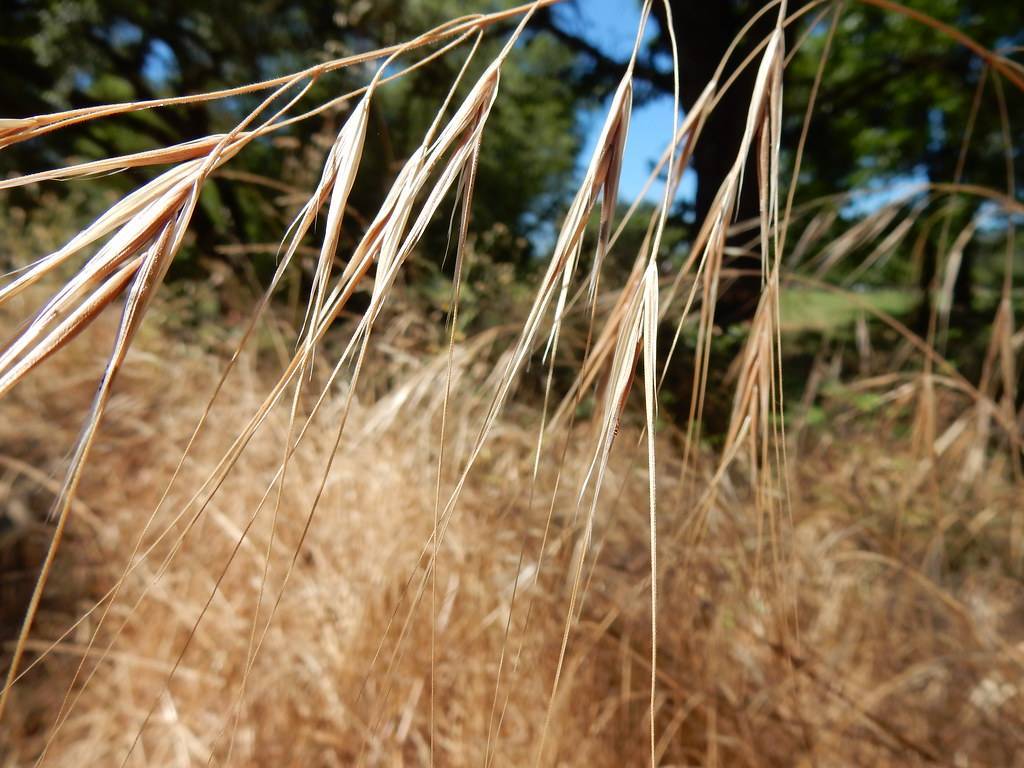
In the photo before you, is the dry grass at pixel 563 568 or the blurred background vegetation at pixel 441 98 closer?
the dry grass at pixel 563 568

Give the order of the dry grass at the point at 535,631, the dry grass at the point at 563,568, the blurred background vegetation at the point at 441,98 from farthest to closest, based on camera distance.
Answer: the blurred background vegetation at the point at 441,98 < the dry grass at the point at 535,631 < the dry grass at the point at 563,568

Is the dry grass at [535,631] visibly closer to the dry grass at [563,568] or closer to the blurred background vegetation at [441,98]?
the dry grass at [563,568]

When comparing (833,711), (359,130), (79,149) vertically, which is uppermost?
(79,149)

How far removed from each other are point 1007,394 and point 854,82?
3.32m

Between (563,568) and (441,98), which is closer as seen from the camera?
(563,568)

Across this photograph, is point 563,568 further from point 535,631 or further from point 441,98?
point 441,98

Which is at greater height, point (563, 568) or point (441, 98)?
point (441, 98)

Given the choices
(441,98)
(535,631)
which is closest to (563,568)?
(535,631)

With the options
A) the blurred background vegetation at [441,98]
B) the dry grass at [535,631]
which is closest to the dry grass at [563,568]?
the dry grass at [535,631]

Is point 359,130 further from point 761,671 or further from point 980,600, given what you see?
point 980,600

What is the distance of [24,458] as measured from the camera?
192 centimetres

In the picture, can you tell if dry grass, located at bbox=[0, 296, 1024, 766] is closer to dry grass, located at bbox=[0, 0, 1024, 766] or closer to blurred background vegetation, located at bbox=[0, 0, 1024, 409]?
dry grass, located at bbox=[0, 0, 1024, 766]

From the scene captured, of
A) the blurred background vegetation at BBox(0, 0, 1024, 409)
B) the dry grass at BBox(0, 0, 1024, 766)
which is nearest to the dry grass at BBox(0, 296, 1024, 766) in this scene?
the dry grass at BBox(0, 0, 1024, 766)

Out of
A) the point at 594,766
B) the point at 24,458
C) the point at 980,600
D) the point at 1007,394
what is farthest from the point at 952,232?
the point at 24,458
